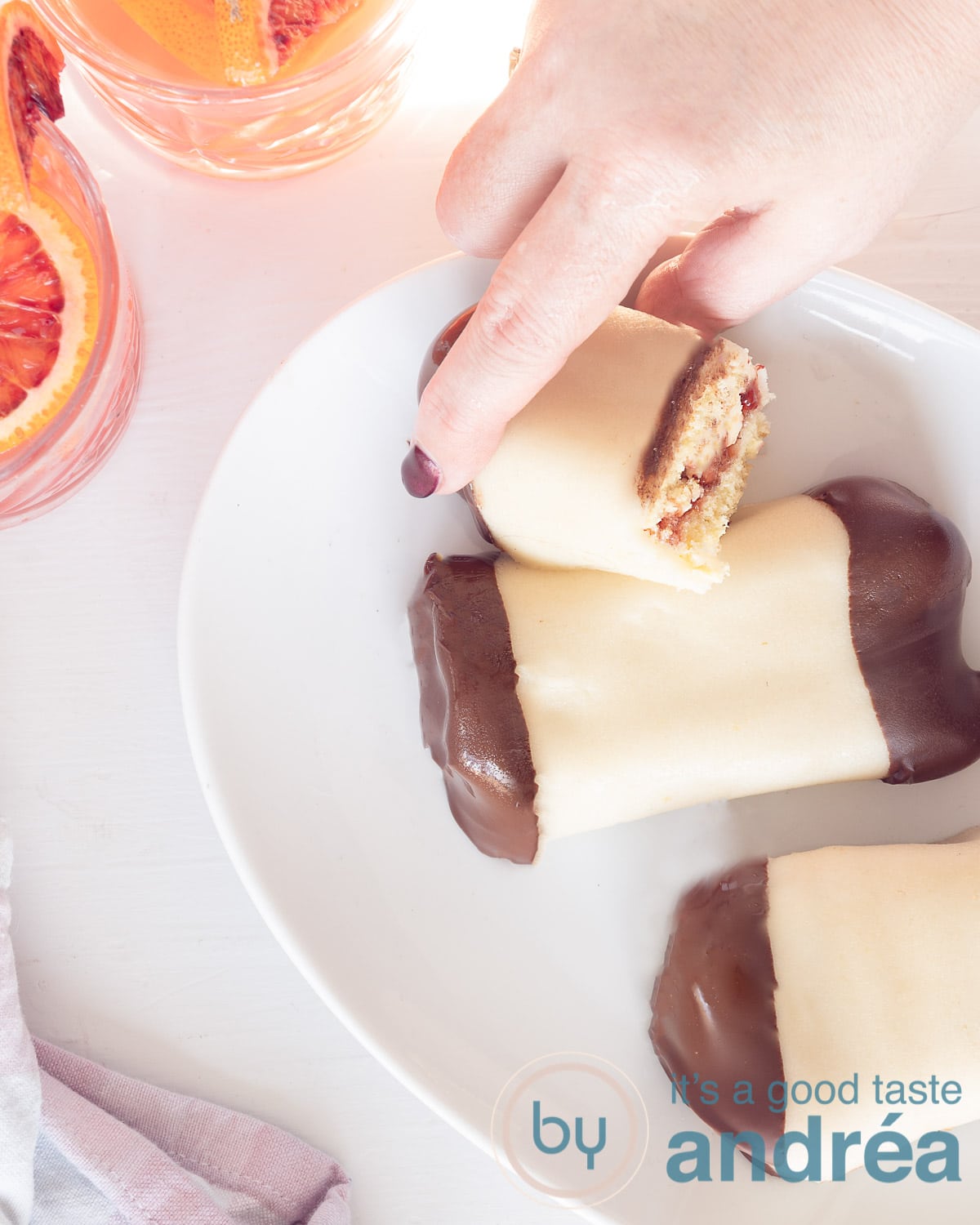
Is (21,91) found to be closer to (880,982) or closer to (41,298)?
(41,298)

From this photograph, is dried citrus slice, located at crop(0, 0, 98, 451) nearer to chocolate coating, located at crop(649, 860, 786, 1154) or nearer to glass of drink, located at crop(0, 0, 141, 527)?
glass of drink, located at crop(0, 0, 141, 527)

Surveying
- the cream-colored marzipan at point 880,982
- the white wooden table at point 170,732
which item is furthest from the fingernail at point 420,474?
the cream-colored marzipan at point 880,982

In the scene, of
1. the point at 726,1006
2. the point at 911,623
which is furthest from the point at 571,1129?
the point at 911,623

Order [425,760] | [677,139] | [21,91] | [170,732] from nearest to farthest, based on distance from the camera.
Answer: [677,139]
[21,91]
[425,760]
[170,732]

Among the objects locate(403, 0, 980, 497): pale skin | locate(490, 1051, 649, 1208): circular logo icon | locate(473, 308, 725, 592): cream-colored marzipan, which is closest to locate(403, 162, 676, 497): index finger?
locate(403, 0, 980, 497): pale skin

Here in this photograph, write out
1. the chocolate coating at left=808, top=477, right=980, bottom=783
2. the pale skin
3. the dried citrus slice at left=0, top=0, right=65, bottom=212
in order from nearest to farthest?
the pale skin → the dried citrus slice at left=0, top=0, right=65, bottom=212 → the chocolate coating at left=808, top=477, right=980, bottom=783

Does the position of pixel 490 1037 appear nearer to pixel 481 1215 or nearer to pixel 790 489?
pixel 481 1215
